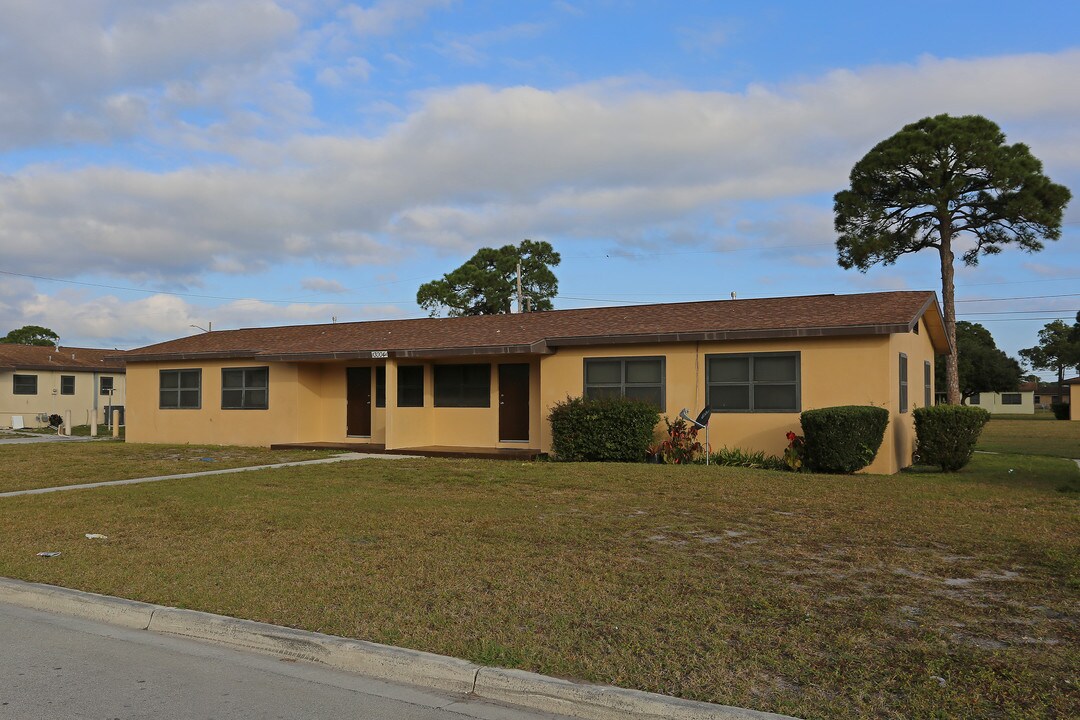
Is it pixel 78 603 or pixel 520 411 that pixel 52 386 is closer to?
pixel 520 411

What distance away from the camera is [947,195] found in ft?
113

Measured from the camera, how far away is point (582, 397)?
1856 cm

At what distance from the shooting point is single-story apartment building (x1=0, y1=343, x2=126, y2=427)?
36312mm

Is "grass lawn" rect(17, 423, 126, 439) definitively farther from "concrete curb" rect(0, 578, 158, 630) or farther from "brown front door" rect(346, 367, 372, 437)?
"concrete curb" rect(0, 578, 158, 630)

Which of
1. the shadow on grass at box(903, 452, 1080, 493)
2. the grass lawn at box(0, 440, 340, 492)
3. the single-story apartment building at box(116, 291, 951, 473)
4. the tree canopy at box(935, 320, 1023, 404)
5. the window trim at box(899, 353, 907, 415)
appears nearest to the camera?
the shadow on grass at box(903, 452, 1080, 493)

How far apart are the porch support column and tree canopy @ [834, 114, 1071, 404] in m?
21.3

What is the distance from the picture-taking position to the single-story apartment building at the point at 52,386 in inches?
1430

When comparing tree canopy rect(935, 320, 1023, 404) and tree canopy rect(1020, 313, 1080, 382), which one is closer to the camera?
tree canopy rect(935, 320, 1023, 404)

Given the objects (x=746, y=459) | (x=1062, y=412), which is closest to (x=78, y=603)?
(x=746, y=459)

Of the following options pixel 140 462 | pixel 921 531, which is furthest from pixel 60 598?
pixel 140 462

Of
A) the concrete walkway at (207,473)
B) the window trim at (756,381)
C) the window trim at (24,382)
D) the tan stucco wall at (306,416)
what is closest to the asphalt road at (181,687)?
the concrete walkway at (207,473)

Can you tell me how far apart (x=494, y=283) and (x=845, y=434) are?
35755 mm

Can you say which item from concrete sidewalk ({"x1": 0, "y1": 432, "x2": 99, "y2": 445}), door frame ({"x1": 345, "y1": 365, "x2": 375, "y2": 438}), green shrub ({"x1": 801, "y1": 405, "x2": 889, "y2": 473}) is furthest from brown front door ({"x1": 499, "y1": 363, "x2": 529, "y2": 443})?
concrete sidewalk ({"x1": 0, "y1": 432, "x2": 99, "y2": 445})

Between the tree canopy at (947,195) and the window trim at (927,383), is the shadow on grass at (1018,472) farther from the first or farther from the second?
the tree canopy at (947,195)
